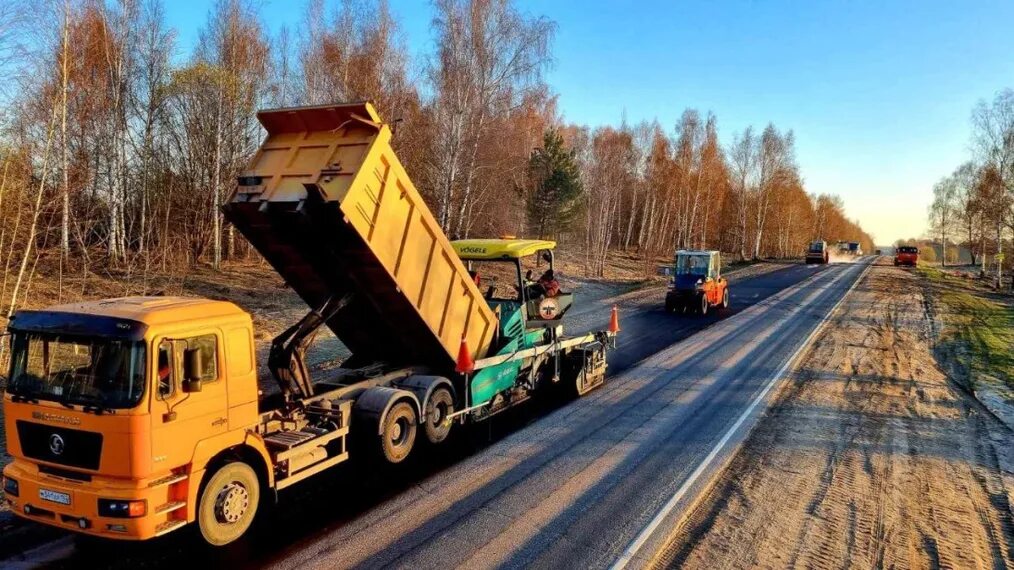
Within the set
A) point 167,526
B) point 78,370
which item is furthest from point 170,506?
point 78,370

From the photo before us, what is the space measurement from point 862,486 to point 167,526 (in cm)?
740

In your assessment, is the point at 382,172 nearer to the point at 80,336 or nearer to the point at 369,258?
the point at 369,258

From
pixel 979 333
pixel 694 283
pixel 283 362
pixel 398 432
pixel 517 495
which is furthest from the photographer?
pixel 694 283

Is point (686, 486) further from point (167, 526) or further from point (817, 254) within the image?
point (817, 254)

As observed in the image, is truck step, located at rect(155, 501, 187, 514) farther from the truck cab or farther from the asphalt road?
the asphalt road

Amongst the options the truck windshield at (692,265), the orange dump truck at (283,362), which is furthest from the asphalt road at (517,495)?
the truck windshield at (692,265)

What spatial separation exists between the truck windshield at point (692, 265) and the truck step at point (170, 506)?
19.1m

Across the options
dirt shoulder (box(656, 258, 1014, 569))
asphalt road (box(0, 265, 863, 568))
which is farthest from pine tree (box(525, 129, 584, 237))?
asphalt road (box(0, 265, 863, 568))

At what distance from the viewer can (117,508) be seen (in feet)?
15.0

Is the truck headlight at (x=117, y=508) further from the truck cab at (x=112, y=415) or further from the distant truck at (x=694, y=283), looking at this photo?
the distant truck at (x=694, y=283)

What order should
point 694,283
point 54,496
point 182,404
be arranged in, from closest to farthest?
point 54,496 → point 182,404 → point 694,283

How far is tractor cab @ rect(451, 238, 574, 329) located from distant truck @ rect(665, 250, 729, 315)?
1194 cm

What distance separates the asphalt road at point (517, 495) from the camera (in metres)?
5.27

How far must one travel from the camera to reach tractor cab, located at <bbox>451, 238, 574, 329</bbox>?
29.9 ft
